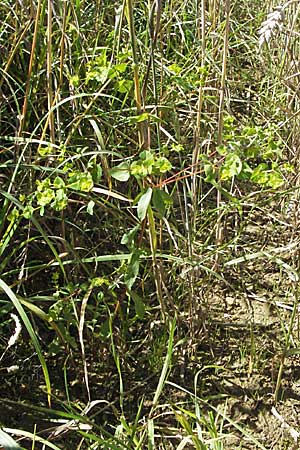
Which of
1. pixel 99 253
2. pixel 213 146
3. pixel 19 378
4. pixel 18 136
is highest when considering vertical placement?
pixel 18 136

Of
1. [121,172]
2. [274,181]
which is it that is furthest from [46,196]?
[274,181]

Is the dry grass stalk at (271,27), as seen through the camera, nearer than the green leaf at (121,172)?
Yes

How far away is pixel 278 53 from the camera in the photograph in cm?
194

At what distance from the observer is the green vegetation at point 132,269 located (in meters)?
1.27

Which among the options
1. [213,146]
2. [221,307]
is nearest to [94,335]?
[221,307]

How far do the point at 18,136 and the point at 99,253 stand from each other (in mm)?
322

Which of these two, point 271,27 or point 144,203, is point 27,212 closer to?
point 144,203

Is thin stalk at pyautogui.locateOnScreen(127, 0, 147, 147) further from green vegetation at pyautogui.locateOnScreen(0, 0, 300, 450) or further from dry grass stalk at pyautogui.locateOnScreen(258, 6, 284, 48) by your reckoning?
dry grass stalk at pyautogui.locateOnScreen(258, 6, 284, 48)

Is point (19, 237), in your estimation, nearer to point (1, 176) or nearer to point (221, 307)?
point (1, 176)

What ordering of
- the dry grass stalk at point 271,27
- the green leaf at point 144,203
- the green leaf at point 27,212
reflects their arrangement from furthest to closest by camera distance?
the green leaf at point 27,212 < the green leaf at point 144,203 < the dry grass stalk at point 271,27

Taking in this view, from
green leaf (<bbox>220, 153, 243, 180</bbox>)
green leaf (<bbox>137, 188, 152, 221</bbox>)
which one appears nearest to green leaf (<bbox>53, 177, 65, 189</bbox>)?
green leaf (<bbox>137, 188, 152, 221</bbox>)

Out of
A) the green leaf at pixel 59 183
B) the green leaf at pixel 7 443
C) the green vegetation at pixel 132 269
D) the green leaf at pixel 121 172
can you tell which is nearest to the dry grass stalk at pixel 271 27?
the green vegetation at pixel 132 269

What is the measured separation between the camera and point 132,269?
1.26 metres

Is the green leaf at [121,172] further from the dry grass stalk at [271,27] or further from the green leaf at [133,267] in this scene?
the dry grass stalk at [271,27]
